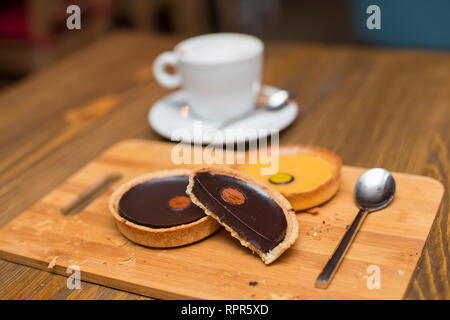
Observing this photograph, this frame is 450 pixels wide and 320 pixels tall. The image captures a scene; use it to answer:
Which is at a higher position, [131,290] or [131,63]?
[131,63]

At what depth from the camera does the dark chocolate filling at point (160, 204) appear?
81cm

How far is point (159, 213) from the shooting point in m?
0.83

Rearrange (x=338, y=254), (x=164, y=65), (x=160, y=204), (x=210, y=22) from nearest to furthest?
(x=338, y=254)
(x=160, y=204)
(x=164, y=65)
(x=210, y=22)

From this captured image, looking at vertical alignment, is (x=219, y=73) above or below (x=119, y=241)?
above

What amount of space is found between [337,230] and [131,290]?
1.03 ft

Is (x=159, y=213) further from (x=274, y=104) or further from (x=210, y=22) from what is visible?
(x=210, y=22)

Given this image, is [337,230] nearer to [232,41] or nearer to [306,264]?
[306,264]

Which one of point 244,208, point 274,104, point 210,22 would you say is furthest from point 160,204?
point 210,22

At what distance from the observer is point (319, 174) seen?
36.4 inches

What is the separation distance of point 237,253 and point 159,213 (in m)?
0.14

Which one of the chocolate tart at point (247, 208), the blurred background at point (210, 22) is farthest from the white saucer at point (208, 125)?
the blurred background at point (210, 22)

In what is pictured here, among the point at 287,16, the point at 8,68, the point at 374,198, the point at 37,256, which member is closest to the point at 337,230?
the point at 374,198

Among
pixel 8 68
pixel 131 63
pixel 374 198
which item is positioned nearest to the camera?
pixel 374 198

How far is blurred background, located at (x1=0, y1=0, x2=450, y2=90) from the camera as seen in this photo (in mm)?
2242
